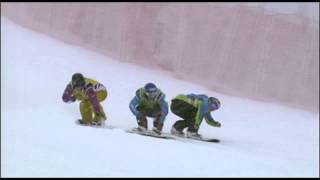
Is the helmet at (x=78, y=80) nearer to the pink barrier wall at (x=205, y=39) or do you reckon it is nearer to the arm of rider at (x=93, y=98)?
the arm of rider at (x=93, y=98)

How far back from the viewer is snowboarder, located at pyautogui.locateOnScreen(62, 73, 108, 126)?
364cm

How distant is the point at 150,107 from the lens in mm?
3627

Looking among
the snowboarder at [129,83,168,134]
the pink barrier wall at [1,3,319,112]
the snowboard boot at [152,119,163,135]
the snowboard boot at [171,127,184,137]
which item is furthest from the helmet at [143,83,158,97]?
the pink barrier wall at [1,3,319,112]

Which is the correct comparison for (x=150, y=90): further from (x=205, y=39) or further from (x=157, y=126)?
(x=205, y=39)

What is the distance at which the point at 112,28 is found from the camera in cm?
638

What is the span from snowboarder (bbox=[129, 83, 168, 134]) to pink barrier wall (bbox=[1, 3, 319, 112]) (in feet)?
8.03

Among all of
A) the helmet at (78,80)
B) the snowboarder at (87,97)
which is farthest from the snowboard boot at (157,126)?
the helmet at (78,80)

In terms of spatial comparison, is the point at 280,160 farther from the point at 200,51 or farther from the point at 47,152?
the point at 200,51

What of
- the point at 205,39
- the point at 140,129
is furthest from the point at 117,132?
the point at 205,39

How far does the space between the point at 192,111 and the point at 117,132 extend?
0.47 m

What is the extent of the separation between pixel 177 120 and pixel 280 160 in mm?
621

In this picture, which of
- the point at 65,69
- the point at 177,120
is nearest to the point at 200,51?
the point at 65,69

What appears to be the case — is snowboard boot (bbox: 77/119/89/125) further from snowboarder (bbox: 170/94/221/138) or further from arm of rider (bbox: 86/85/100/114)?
snowboarder (bbox: 170/94/221/138)

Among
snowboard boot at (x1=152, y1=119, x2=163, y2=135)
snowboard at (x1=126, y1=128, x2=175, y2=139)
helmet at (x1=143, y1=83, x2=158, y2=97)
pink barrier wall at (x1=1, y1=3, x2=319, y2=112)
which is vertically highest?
pink barrier wall at (x1=1, y1=3, x2=319, y2=112)
